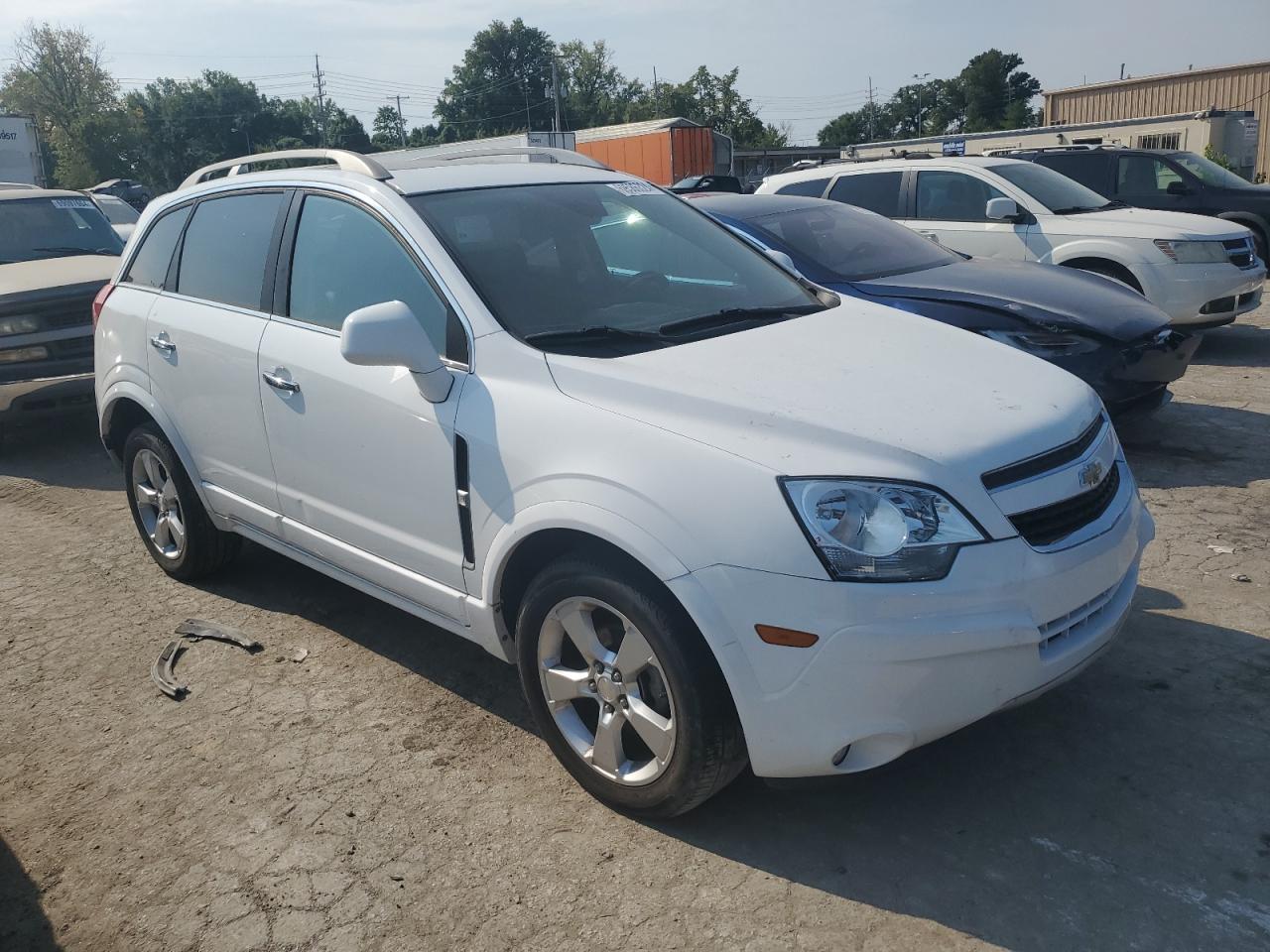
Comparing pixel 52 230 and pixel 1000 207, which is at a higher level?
pixel 52 230

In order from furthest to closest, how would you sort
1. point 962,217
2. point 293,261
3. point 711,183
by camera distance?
point 711,183 → point 962,217 → point 293,261

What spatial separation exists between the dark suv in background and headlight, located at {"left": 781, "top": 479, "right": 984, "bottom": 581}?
34.8 ft

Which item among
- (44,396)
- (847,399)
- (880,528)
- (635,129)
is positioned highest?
(635,129)

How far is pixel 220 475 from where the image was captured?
14.5ft

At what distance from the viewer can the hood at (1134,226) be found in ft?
28.6

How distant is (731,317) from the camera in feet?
11.9

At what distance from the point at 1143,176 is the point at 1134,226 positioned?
12.4 ft

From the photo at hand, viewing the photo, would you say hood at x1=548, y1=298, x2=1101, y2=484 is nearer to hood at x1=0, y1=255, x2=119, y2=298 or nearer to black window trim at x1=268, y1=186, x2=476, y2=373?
black window trim at x1=268, y1=186, x2=476, y2=373

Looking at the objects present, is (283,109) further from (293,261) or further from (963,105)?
(293,261)

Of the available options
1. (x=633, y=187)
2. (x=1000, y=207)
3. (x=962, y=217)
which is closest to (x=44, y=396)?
(x=633, y=187)

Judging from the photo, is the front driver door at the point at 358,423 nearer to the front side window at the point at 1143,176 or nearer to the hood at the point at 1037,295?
the hood at the point at 1037,295

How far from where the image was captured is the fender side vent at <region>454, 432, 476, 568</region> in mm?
3205

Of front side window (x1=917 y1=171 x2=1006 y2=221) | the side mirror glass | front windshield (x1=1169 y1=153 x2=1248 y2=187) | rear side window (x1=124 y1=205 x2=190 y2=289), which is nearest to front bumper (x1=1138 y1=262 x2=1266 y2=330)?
the side mirror glass

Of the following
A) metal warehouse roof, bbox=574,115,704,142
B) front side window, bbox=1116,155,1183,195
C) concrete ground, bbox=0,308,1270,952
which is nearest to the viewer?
concrete ground, bbox=0,308,1270,952
